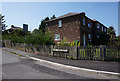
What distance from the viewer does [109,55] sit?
22.2 ft

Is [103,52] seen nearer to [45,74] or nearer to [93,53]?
[93,53]

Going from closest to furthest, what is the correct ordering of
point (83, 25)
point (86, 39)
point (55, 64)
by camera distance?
point (55, 64) < point (83, 25) < point (86, 39)

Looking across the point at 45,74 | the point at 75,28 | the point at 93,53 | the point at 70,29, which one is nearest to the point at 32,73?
the point at 45,74

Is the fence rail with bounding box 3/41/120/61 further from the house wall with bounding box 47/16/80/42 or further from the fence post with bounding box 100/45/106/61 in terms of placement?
the house wall with bounding box 47/16/80/42

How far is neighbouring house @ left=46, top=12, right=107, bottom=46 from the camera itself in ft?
51.4

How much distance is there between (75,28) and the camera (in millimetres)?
15859

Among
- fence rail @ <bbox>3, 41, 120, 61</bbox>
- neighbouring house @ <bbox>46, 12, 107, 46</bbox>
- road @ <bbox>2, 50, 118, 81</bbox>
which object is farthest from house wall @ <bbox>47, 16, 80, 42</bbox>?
road @ <bbox>2, 50, 118, 81</bbox>

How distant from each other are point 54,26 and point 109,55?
1479cm

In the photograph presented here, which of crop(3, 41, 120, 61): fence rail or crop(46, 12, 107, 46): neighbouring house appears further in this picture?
crop(46, 12, 107, 46): neighbouring house

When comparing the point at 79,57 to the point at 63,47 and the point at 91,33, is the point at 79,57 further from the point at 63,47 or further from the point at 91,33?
the point at 91,33

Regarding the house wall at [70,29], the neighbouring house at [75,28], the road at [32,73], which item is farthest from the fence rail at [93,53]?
the neighbouring house at [75,28]

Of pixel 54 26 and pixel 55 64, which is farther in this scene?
pixel 54 26

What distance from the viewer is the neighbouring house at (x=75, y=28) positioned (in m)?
15.7

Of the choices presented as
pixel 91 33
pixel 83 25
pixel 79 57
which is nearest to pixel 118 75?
pixel 79 57
